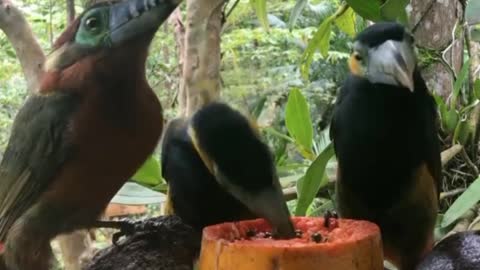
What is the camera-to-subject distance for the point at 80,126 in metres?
0.77

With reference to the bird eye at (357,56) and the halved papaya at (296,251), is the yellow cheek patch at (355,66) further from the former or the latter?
the halved papaya at (296,251)

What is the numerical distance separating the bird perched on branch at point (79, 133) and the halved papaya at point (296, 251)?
0.57ft

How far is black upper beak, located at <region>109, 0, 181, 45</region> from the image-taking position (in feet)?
2.21

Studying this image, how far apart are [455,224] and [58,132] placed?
48 centimetres

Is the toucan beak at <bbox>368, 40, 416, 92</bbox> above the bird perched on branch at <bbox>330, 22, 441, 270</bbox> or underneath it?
above

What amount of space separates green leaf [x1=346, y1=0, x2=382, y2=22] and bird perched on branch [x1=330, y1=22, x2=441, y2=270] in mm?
95

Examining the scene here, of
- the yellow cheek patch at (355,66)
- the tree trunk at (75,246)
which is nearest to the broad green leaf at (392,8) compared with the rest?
the yellow cheek patch at (355,66)

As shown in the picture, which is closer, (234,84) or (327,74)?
(234,84)

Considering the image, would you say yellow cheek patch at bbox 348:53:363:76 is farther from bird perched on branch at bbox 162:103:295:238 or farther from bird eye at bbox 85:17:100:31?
bird eye at bbox 85:17:100:31

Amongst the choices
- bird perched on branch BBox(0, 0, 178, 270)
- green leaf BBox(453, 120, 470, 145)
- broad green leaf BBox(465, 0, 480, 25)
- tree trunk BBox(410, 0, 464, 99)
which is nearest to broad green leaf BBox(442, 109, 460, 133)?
green leaf BBox(453, 120, 470, 145)

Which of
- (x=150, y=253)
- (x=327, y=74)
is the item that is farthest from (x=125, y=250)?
(x=327, y=74)

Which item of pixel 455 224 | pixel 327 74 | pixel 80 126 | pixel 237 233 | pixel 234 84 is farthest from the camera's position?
pixel 327 74

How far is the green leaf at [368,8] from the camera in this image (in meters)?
0.91

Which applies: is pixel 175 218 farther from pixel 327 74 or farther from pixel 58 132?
pixel 327 74
